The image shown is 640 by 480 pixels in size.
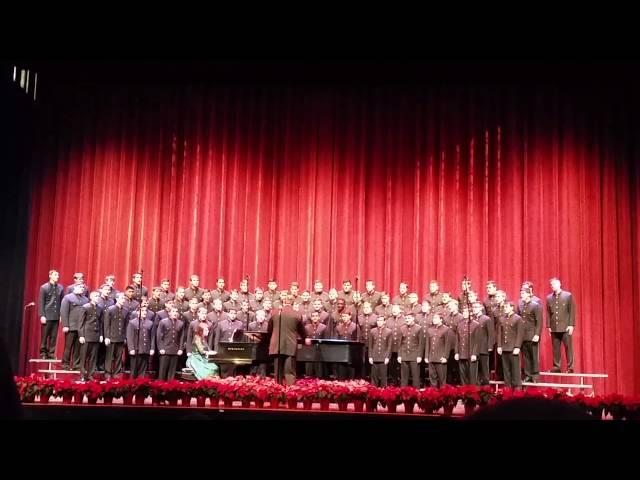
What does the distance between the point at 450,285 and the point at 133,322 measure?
6.41 m

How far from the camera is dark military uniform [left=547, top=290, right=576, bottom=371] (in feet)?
43.2

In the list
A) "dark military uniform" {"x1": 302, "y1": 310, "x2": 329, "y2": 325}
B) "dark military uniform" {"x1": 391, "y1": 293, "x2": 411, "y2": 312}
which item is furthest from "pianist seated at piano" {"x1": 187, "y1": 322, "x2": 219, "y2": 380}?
"dark military uniform" {"x1": 391, "y1": 293, "x2": 411, "y2": 312}

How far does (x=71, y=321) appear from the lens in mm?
13297

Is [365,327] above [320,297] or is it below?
below

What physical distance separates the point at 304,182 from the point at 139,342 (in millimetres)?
5363

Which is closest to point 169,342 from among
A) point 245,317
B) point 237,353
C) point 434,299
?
point 245,317

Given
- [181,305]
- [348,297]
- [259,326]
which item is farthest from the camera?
[348,297]

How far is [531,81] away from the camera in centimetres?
1500

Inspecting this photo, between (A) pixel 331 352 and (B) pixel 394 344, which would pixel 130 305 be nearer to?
(A) pixel 331 352

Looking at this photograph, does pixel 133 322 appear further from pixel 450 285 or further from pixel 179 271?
pixel 450 285

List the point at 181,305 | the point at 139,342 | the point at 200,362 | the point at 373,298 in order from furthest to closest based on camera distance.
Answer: the point at 373,298, the point at 181,305, the point at 139,342, the point at 200,362

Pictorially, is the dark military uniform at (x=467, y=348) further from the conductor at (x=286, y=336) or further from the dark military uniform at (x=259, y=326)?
the dark military uniform at (x=259, y=326)

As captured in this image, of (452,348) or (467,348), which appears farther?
(452,348)

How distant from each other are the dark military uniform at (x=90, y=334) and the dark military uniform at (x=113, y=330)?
148 mm
